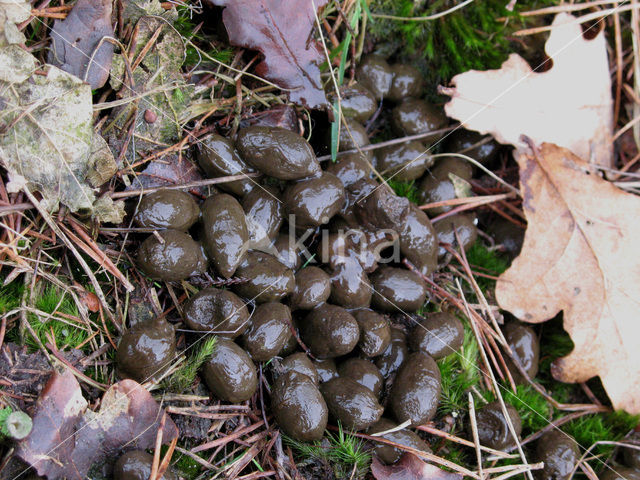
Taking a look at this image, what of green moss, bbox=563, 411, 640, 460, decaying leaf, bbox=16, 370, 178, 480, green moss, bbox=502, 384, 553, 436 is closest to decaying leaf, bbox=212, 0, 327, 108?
decaying leaf, bbox=16, 370, 178, 480

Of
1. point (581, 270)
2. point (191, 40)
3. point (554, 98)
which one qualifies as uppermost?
point (191, 40)

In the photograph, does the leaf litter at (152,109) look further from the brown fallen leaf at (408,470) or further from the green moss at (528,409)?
the green moss at (528,409)

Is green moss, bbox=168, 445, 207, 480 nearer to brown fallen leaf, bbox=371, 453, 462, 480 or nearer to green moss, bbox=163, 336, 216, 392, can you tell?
green moss, bbox=163, 336, 216, 392

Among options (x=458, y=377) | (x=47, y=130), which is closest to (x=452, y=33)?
(x=458, y=377)

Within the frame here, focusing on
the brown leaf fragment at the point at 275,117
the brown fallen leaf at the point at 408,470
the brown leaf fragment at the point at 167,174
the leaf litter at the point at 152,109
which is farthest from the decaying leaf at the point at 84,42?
the brown fallen leaf at the point at 408,470

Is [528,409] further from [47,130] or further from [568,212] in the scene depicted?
[47,130]

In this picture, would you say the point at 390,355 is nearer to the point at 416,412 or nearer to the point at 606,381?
the point at 416,412

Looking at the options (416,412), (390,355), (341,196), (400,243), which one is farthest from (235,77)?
(416,412)

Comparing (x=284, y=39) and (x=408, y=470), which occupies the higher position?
(x=284, y=39)
